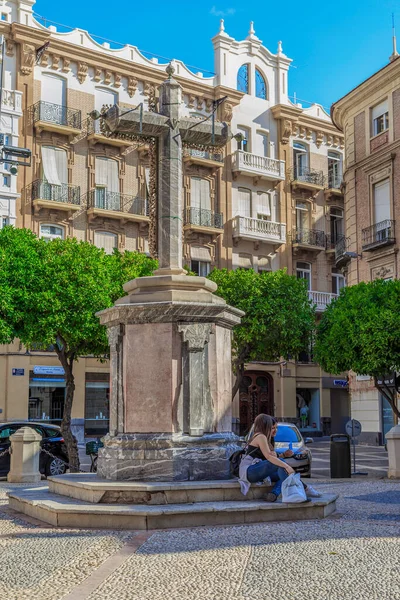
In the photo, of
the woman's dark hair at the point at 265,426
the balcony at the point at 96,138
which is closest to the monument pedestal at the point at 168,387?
the woman's dark hair at the point at 265,426

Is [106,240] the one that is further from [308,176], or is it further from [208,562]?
[208,562]

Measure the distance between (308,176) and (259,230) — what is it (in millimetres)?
5914

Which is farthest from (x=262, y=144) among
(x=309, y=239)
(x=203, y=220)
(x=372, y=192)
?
(x=372, y=192)

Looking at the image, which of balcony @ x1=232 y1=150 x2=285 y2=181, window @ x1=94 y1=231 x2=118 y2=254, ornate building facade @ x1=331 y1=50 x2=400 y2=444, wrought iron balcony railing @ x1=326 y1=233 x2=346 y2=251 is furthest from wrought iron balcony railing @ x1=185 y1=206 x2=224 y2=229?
wrought iron balcony railing @ x1=326 y1=233 x2=346 y2=251

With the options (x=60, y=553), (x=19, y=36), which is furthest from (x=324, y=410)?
Answer: (x=60, y=553)

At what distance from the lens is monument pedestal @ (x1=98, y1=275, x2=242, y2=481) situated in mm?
10180

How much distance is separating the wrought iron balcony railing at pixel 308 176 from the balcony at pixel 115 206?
10.7 metres

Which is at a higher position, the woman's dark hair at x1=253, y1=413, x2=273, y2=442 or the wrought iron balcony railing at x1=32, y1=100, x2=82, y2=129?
the wrought iron balcony railing at x1=32, y1=100, x2=82, y2=129

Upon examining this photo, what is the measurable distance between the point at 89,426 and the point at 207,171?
49.1ft

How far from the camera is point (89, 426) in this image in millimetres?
36188

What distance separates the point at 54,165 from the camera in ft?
119

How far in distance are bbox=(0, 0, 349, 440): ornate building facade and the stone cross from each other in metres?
20.6

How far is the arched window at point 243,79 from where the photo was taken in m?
43.8

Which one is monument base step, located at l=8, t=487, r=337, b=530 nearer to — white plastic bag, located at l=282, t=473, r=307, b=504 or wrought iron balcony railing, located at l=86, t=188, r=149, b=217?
white plastic bag, located at l=282, t=473, r=307, b=504
